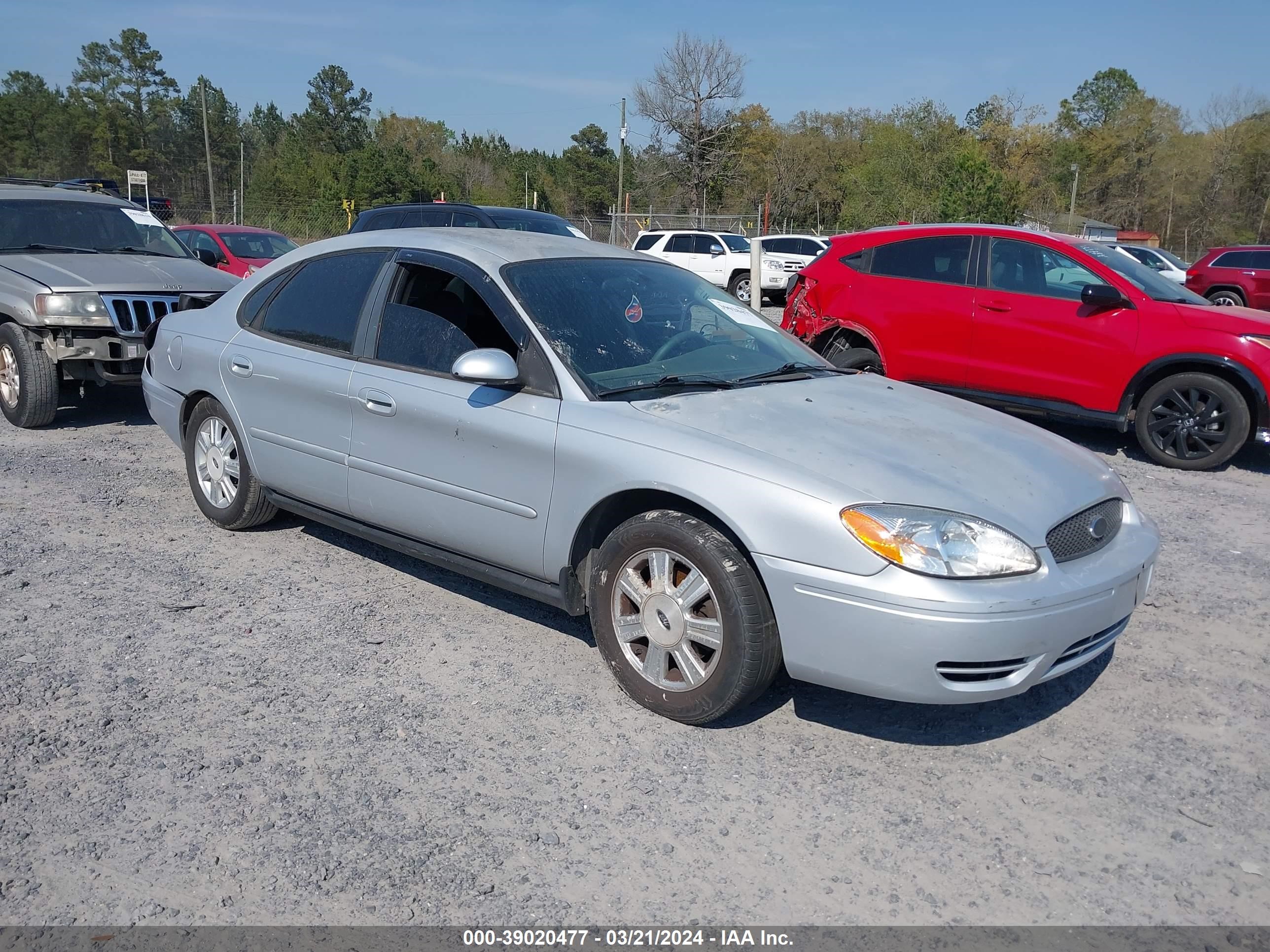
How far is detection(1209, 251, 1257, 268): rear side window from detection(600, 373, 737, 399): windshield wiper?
21.7 metres

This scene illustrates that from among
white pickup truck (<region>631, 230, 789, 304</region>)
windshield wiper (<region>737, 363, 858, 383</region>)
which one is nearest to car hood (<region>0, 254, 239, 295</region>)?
windshield wiper (<region>737, 363, 858, 383</region>)

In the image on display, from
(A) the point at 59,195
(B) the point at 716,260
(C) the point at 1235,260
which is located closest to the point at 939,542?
(A) the point at 59,195

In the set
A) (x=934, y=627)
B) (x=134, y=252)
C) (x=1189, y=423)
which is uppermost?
(x=134, y=252)

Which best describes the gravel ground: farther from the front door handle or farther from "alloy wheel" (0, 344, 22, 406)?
"alloy wheel" (0, 344, 22, 406)

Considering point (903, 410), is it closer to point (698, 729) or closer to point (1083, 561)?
point (1083, 561)

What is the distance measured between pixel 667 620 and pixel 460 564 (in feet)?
3.62

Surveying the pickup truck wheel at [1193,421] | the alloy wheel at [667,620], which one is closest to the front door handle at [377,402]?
the alloy wheel at [667,620]

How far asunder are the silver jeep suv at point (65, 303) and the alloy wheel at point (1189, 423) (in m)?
7.15

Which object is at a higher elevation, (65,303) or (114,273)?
(114,273)

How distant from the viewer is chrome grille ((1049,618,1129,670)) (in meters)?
3.36

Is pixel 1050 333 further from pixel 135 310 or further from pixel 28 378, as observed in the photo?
pixel 28 378

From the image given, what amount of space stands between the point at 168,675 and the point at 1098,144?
83.0m

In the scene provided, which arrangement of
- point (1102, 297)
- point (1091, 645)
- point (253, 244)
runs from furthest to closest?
point (253, 244), point (1102, 297), point (1091, 645)

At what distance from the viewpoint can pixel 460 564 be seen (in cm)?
427
